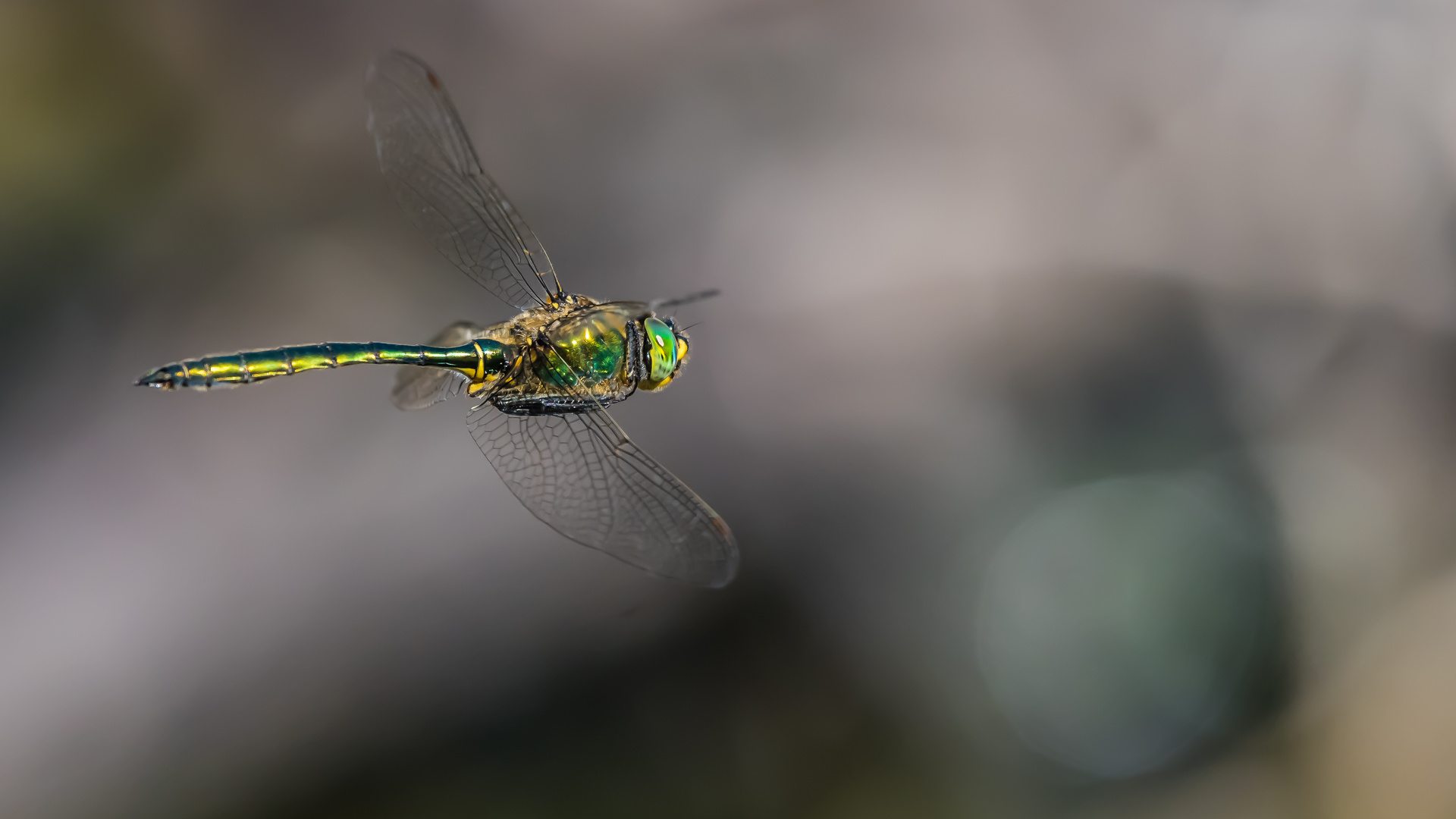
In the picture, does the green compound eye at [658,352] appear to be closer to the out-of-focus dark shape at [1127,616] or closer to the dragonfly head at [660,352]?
the dragonfly head at [660,352]

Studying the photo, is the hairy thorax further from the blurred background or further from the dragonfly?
the blurred background

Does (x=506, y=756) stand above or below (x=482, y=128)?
below

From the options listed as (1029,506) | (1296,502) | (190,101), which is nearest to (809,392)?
(1029,506)

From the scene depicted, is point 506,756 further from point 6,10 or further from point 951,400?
point 6,10

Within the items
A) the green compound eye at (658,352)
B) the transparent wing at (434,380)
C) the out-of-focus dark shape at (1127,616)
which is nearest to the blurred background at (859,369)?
the out-of-focus dark shape at (1127,616)

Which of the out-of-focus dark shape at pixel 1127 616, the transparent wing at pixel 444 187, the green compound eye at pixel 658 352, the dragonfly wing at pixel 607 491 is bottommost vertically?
the out-of-focus dark shape at pixel 1127 616

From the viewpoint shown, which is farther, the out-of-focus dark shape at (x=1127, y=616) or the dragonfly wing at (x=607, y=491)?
the out-of-focus dark shape at (x=1127, y=616)
